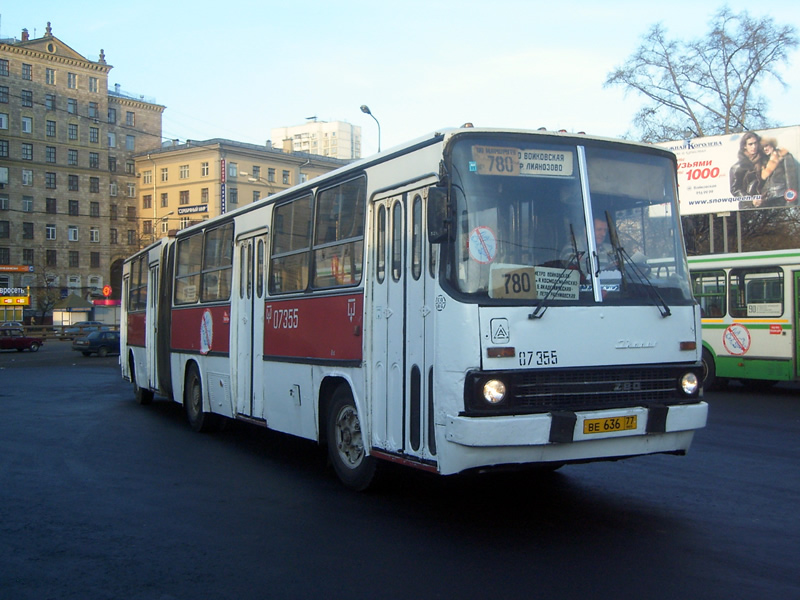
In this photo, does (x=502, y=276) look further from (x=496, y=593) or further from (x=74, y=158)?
(x=74, y=158)

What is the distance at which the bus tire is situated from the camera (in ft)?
41.3

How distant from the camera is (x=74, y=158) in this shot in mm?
89688

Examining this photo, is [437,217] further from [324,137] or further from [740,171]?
[324,137]

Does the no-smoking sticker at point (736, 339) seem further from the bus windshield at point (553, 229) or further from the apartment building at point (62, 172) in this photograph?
the apartment building at point (62, 172)

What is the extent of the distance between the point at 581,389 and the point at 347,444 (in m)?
2.70

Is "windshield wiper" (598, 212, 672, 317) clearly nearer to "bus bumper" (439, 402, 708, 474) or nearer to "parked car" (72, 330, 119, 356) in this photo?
"bus bumper" (439, 402, 708, 474)

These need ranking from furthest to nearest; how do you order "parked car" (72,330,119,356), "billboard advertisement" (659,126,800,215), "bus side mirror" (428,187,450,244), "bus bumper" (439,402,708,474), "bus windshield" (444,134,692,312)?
"parked car" (72,330,119,356), "billboard advertisement" (659,126,800,215), "bus windshield" (444,134,692,312), "bus side mirror" (428,187,450,244), "bus bumper" (439,402,708,474)

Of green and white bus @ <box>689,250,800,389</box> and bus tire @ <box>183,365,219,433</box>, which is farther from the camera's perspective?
green and white bus @ <box>689,250,800,389</box>

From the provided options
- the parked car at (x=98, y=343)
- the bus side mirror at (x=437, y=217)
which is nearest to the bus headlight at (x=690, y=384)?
the bus side mirror at (x=437, y=217)

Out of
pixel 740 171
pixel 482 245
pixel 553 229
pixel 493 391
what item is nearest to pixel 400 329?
pixel 482 245

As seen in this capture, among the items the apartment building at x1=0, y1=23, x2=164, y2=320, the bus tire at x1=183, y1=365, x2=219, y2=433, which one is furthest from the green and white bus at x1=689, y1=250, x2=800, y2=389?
the apartment building at x1=0, y1=23, x2=164, y2=320

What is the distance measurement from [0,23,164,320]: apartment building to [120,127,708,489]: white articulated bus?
78053mm

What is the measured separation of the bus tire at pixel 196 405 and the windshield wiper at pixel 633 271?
7538 mm

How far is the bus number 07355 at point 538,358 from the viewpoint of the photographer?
20.3 ft
